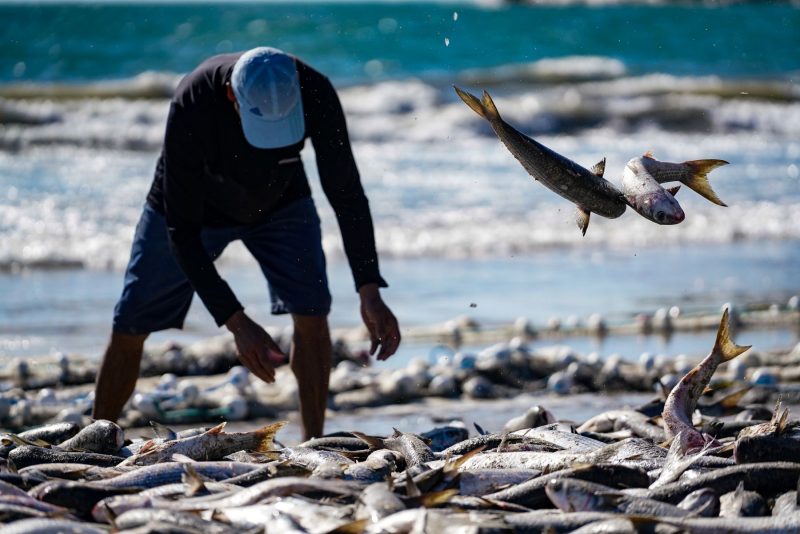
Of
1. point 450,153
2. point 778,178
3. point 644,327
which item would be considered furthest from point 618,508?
point 450,153

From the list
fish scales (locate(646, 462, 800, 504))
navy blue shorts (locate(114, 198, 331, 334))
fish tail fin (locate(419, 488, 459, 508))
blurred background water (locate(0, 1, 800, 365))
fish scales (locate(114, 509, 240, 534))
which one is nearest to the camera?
fish scales (locate(114, 509, 240, 534))

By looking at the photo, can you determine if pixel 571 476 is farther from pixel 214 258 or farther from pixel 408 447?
pixel 214 258

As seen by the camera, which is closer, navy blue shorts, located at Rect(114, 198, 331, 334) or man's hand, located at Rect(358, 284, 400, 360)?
man's hand, located at Rect(358, 284, 400, 360)

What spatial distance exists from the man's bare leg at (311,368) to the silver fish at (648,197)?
206cm

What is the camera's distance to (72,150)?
2212 cm

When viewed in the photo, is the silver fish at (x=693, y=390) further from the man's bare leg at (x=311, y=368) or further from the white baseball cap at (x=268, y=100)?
the white baseball cap at (x=268, y=100)

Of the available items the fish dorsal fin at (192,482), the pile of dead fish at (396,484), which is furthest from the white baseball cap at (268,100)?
the fish dorsal fin at (192,482)

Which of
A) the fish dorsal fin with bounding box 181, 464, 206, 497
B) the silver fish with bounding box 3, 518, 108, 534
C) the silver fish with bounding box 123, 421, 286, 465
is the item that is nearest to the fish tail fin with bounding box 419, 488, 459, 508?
the fish dorsal fin with bounding box 181, 464, 206, 497

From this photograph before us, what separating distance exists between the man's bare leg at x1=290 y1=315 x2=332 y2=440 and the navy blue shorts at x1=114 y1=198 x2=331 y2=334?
4.1 inches

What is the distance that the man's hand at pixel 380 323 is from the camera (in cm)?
534

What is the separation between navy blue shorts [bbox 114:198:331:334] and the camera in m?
5.56

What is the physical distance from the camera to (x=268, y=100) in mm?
4949

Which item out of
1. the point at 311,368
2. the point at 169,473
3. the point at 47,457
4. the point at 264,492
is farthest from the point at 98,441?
the point at 264,492

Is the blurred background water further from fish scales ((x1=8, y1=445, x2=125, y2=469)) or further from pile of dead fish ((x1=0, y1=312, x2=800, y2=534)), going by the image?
fish scales ((x1=8, y1=445, x2=125, y2=469))
